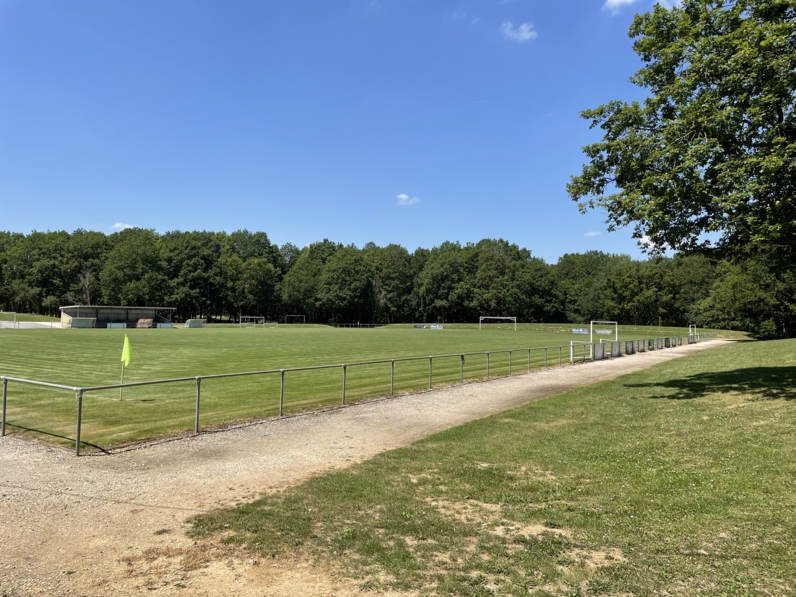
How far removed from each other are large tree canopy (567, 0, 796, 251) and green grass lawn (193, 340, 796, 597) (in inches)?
244

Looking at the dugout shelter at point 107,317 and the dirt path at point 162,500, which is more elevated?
the dugout shelter at point 107,317

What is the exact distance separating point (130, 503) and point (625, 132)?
17.9 m

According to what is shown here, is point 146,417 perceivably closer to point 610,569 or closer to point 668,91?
point 610,569

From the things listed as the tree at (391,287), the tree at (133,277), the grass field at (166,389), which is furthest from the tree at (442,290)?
the grass field at (166,389)

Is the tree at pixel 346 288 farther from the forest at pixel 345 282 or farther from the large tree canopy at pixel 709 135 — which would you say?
the large tree canopy at pixel 709 135

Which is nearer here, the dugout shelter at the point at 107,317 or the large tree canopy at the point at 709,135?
the large tree canopy at the point at 709,135

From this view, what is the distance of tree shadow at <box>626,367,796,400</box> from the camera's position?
48.8 ft

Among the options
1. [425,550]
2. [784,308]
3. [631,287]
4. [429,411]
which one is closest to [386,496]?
[425,550]

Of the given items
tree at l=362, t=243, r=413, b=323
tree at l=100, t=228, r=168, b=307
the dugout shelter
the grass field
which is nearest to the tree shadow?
the grass field

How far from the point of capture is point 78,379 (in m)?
19.3

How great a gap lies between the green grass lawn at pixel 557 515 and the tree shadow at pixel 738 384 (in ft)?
14.9

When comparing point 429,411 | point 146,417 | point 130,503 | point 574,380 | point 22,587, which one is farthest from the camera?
point 574,380

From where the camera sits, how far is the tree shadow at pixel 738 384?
14.9 meters

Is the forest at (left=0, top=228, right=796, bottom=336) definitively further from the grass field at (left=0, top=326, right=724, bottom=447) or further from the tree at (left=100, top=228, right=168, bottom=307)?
the grass field at (left=0, top=326, right=724, bottom=447)
